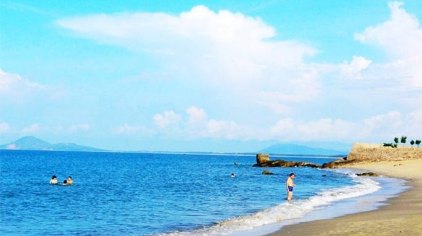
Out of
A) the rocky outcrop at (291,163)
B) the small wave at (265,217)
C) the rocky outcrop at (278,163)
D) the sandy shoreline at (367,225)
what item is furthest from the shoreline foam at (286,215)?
the rocky outcrop at (278,163)

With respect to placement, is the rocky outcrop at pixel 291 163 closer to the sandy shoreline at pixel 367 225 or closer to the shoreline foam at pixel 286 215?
the shoreline foam at pixel 286 215

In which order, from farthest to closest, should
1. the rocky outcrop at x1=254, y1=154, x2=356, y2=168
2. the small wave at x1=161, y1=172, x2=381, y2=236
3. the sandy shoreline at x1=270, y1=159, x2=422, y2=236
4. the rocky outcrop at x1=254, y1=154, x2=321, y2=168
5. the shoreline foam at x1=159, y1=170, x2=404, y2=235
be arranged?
1. the rocky outcrop at x1=254, y1=154, x2=321, y2=168
2. the rocky outcrop at x1=254, y1=154, x2=356, y2=168
3. the small wave at x1=161, y1=172, x2=381, y2=236
4. the shoreline foam at x1=159, y1=170, x2=404, y2=235
5. the sandy shoreline at x1=270, y1=159, x2=422, y2=236

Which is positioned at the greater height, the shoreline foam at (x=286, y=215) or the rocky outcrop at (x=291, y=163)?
the rocky outcrop at (x=291, y=163)

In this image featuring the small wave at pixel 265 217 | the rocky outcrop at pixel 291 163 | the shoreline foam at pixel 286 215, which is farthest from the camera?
the rocky outcrop at pixel 291 163

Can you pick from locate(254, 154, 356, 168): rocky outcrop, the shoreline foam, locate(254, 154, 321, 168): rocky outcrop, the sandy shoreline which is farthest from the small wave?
locate(254, 154, 321, 168): rocky outcrop

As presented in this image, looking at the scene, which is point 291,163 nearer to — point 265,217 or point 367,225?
point 265,217

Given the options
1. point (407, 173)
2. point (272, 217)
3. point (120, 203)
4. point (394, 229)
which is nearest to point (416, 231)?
point (394, 229)

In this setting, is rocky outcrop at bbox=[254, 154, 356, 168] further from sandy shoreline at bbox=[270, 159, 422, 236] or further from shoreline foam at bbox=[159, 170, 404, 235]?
sandy shoreline at bbox=[270, 159, 422, 236]

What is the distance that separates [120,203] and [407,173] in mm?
50720

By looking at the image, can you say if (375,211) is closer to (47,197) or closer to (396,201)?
(396,201)

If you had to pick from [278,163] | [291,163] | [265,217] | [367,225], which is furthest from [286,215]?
[291,163]

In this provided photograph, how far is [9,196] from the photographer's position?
161 feet

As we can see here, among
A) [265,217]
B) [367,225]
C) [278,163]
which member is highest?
[278,163]

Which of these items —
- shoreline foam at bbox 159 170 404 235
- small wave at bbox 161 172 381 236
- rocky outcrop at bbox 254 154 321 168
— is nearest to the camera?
shoreline foam at bbox 159 170 404 235
